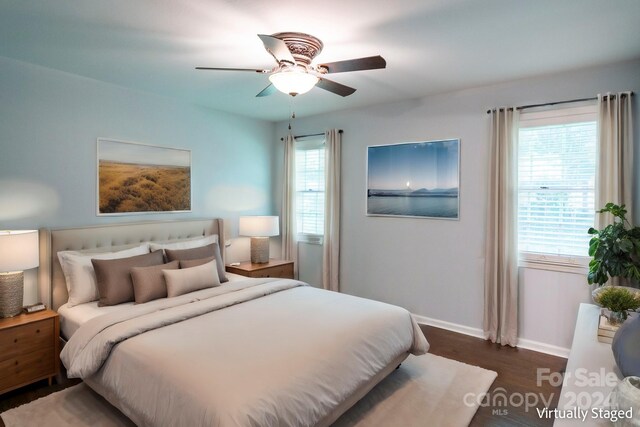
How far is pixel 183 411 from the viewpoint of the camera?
5.71 feet

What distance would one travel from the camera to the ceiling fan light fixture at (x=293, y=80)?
7.55ft

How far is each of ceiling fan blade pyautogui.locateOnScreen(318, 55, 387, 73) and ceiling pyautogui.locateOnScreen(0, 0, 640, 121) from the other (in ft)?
0.87

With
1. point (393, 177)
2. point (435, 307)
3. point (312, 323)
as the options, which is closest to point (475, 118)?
point (393, 177)

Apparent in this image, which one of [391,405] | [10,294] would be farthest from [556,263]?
[10,294]

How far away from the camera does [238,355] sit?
2.04m

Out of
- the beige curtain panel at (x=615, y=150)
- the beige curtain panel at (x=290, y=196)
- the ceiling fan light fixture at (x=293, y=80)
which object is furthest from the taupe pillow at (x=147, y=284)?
the beige curtain panel at (x=615, y=150)

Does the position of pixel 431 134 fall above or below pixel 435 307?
above

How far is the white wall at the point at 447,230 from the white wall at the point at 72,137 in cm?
152

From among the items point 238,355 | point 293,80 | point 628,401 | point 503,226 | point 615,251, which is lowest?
point 238,355

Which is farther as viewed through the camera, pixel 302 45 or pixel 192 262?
pixel 192 262

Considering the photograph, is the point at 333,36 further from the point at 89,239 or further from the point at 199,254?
the point at 89,239

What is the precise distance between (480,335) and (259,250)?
2.76m

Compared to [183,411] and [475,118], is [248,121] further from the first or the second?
[183,411]

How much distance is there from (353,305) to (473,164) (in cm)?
206
